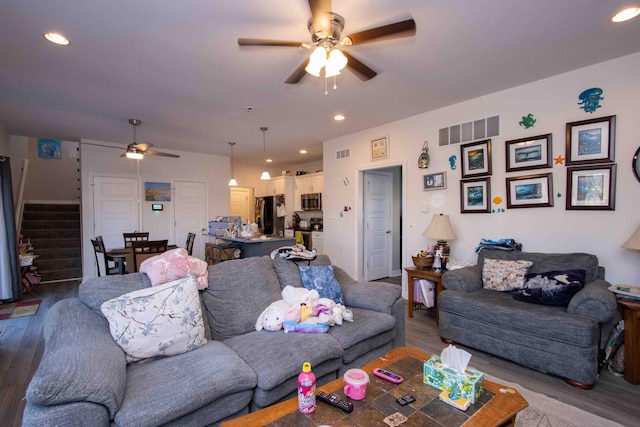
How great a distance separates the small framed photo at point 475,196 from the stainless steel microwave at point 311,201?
3.58 metres

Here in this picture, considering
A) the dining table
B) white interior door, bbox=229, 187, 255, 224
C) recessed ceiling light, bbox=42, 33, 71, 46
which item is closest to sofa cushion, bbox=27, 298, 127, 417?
recessed ceiling light, bbox=42, 33, 71, 46

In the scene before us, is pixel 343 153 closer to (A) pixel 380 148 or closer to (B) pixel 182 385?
(A) pixel 380 148

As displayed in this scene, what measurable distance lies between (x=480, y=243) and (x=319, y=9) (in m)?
3.08

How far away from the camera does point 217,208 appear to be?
7156 millimetres

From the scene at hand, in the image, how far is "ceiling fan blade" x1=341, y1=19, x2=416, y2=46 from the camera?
5.79 ft

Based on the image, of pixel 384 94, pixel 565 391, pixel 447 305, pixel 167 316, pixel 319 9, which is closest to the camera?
pixel 319 9

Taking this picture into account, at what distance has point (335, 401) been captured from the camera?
1355 millimetres

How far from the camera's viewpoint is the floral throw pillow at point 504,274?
298cm

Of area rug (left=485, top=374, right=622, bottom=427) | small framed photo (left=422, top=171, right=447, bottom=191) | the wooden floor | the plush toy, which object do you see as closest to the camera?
area rug (left=485, top=374, right=622, bottom=427)

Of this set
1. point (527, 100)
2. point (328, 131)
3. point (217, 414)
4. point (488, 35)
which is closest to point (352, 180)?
point (328, 131)

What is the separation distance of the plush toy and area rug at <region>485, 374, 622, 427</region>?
5.34 feet

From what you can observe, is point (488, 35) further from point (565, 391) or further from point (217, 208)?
point (217, 208)

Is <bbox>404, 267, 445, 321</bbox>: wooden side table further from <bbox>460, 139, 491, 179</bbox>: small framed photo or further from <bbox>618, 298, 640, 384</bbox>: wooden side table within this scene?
<bbox>618, 298, 640, 384</bbox>: wooden side table

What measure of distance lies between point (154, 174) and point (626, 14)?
7.08 metres
